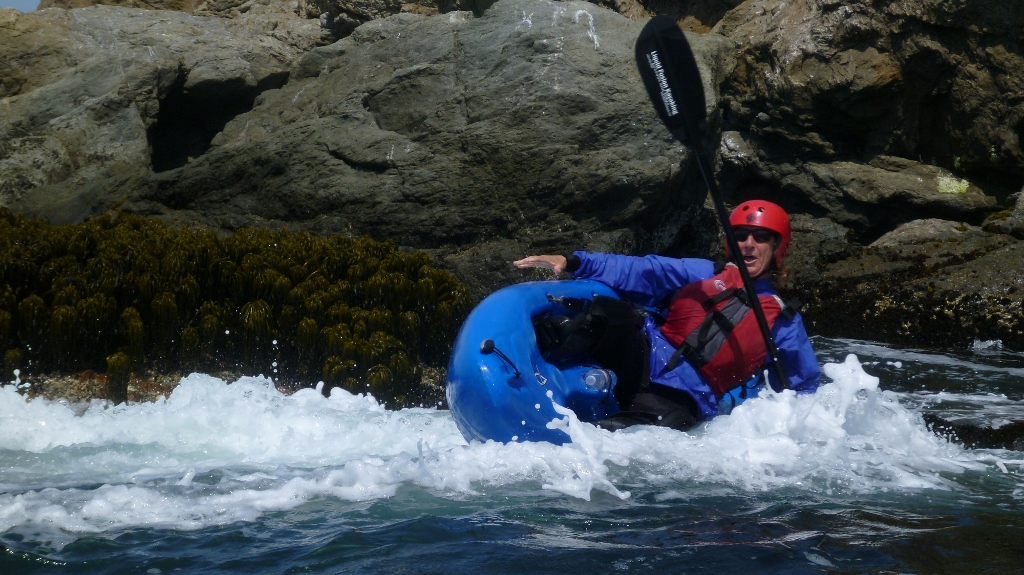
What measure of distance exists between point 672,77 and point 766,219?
893 mm

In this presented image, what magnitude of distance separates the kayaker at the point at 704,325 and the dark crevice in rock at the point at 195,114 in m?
7.61

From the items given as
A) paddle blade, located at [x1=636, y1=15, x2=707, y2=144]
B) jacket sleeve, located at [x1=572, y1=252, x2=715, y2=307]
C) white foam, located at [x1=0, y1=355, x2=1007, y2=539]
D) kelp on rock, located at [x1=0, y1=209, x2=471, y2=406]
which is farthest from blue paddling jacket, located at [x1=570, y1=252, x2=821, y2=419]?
kelp on rock, located at [x1=0, y1=209, x2=471, y2=406]

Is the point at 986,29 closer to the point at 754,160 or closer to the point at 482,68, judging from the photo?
the point at 754,160

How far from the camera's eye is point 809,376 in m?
4.40

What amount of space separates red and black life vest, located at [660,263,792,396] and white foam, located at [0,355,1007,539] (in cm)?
21

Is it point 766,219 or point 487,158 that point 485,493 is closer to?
point 766,219

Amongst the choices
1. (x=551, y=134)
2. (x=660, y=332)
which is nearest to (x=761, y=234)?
(x=660, y=332)

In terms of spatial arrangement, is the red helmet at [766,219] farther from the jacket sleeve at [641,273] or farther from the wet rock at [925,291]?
the wet rock at [925,291]

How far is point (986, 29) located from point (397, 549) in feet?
31.8

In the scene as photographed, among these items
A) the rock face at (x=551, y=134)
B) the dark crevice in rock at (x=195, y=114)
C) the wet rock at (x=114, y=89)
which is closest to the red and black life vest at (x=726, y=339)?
the rock face at (x=551, y=134)

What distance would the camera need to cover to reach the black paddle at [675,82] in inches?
187

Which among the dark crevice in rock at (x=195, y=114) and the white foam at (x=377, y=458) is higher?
the dark crevice in rock at (x=195, y=114)

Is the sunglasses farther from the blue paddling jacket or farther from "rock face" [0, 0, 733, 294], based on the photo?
"rock face" [0, 0, 733, 294]

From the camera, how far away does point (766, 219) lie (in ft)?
15.0
